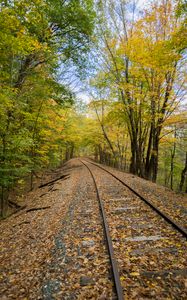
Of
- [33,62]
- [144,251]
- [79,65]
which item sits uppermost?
[79,65]

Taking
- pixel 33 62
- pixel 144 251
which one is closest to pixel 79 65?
pixel 33 62

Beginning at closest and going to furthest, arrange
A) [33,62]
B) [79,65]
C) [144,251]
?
1. [144,251]
2. [33,62]
3. [79,65]

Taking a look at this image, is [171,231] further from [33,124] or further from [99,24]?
[99,24]

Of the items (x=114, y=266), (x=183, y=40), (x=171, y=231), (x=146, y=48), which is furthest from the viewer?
(x=146, y=48)

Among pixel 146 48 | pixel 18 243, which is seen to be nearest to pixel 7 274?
pixel 18 243

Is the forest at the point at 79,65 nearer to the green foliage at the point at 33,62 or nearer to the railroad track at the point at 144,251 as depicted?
Answer: the green foliage at the point at 33,62

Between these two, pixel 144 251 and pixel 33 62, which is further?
pixel 33 62

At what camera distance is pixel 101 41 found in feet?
52.8

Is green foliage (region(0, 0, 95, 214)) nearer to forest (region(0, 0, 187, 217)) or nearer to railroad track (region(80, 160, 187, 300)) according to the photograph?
forest (region(0, 0, 187, 217))

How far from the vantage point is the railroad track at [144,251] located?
9.96 ft

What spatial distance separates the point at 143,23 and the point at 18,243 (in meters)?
14.1

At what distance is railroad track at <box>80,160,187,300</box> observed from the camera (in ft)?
9.96

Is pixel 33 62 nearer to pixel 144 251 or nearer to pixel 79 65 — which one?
pixel 79 65

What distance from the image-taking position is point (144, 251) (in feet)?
13.1
